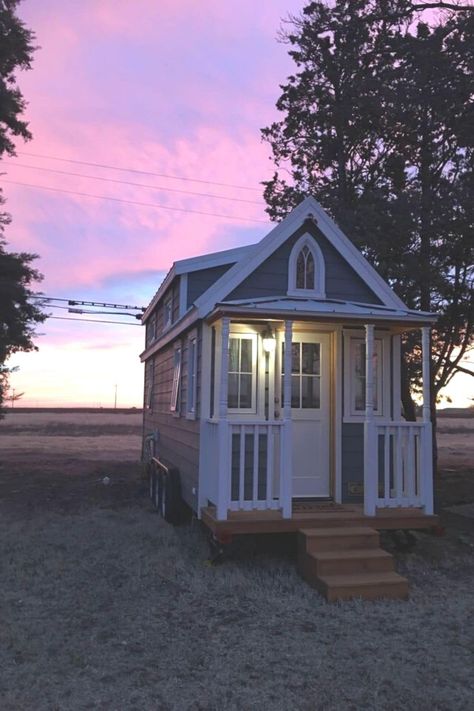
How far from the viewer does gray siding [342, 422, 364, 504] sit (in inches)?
314

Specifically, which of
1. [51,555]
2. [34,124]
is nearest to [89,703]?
[51,555]

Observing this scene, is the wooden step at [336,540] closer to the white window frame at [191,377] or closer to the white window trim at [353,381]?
the white window trim at [353,381]

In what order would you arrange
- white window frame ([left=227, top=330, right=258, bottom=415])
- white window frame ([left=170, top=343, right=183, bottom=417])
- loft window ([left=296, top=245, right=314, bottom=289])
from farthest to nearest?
1. white window frame ([left=170, top=343, right=183, bottom=417])
2. loft window ([left=296, top=245, right=314, bottom=289])
3. white window frame ([left=227, top=330, right=258, bottom=415])

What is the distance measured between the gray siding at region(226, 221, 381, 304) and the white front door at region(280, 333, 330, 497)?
72 cm

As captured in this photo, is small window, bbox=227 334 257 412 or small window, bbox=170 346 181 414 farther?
small window, bbox=170 346 181 414

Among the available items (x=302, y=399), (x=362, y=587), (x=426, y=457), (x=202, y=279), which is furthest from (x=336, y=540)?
(x=202, y=279)

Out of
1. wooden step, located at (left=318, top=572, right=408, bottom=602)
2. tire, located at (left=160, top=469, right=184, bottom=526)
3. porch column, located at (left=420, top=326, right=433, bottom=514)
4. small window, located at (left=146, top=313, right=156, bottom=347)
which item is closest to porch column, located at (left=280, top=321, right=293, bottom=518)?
wooden step, located at (left=318, top=572, right=408, bottom=602)

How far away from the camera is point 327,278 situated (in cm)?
834

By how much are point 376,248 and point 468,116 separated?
9.33 feet

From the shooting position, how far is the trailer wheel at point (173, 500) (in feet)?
29.6

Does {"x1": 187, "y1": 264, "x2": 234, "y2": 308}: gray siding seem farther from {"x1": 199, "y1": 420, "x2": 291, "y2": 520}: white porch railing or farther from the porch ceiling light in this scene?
{"x1": 199, "y1": 420, "x2": 291, "y2": 520}: white porch railing

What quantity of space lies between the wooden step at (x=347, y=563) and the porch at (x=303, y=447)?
56 centimetres

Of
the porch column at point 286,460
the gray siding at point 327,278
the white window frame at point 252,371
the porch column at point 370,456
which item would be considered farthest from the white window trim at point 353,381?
the porch column at point 286,460

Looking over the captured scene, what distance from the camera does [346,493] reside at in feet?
26.2
